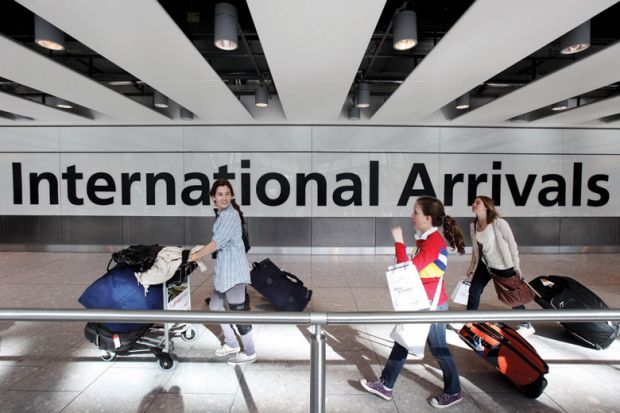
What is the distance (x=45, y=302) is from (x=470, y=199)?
9.47m

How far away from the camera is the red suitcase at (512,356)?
2.61 metres

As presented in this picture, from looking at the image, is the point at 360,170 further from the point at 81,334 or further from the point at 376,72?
the point at 81,334

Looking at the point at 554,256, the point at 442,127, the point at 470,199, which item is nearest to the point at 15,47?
the point at 442,127

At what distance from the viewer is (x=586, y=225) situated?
9180 mm

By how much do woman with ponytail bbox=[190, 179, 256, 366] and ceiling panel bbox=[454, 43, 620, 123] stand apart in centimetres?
508

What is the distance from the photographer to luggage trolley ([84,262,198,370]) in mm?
2975

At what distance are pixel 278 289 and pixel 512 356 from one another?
2895 millimetres

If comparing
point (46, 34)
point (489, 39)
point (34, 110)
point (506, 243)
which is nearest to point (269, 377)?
point (506, 243)

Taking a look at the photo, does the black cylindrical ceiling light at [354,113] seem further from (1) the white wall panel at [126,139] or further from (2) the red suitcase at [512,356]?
(2) the red suitcase at [512,356]

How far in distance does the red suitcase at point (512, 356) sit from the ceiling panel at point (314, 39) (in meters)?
3.26

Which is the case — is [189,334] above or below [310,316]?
below

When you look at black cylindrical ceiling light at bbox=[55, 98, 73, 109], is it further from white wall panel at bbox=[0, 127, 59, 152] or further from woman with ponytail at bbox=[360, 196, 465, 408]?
woman with ponytail at bbox=[360, 196, 465, 408]

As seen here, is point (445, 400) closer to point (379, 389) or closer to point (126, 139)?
point (379, 389)

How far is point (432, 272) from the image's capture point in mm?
2430
